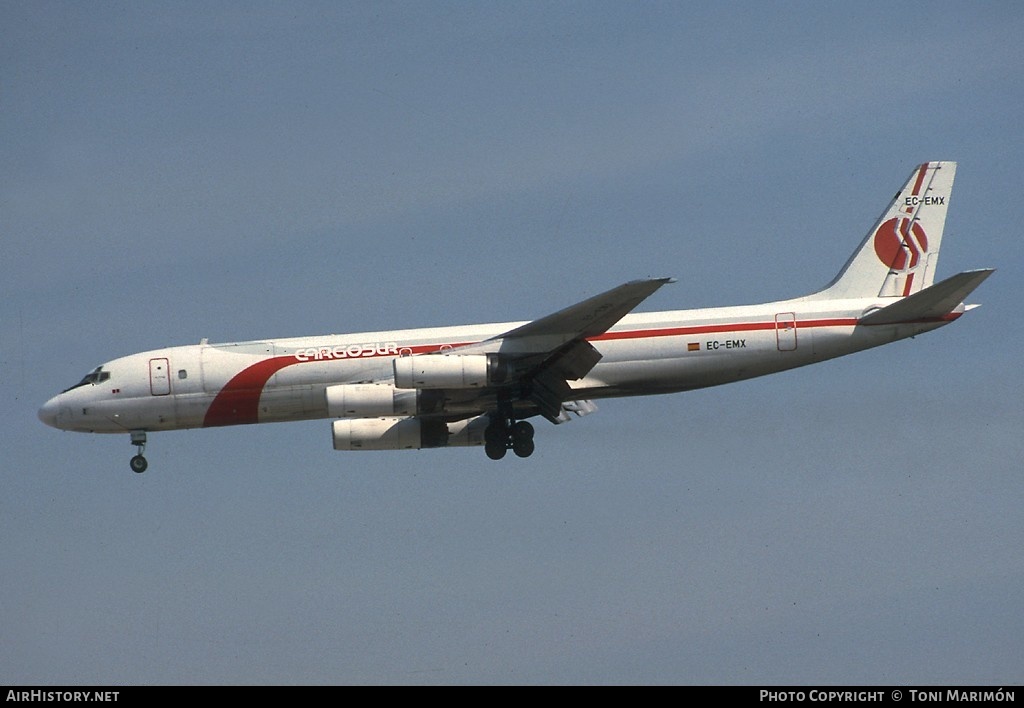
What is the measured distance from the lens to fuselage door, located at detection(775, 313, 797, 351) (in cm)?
3444

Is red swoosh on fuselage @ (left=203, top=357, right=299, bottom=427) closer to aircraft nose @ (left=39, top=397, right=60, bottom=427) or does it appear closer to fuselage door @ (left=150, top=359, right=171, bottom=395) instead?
fuselage door @ (left=150, top=359, right=171, bottom=395)

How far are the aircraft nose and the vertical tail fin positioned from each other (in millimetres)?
18710

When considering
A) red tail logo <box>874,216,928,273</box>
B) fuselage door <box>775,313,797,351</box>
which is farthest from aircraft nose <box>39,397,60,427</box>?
red tail logo <box>874,216,928,273</box>

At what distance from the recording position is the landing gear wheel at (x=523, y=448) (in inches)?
1371

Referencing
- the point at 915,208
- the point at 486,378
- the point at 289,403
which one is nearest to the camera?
the point at 486,378

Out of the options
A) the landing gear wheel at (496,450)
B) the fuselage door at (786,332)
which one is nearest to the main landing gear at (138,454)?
the landing gear wheel at (496,450)

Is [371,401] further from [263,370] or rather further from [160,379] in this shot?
[160,379]

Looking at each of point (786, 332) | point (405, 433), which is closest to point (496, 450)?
point (405, 433)

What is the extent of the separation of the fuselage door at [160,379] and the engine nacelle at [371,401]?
4162 millimetres

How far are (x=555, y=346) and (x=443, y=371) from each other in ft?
8.53
